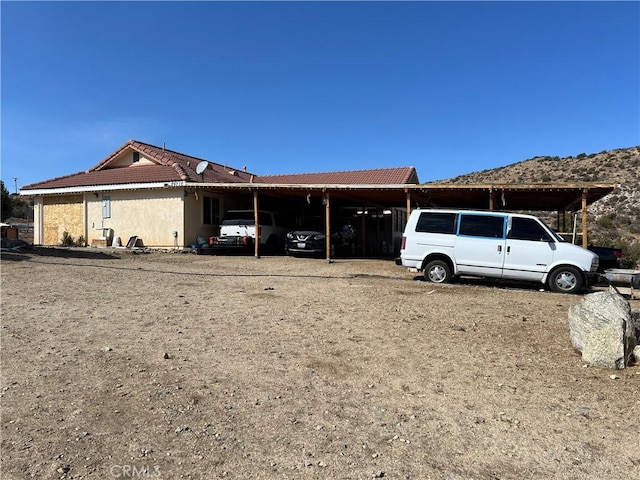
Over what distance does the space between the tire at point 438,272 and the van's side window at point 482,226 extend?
91 centimetres

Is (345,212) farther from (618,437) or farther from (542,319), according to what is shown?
(618,437)

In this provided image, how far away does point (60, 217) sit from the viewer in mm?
23953

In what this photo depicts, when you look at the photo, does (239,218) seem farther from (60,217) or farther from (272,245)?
(60,217)

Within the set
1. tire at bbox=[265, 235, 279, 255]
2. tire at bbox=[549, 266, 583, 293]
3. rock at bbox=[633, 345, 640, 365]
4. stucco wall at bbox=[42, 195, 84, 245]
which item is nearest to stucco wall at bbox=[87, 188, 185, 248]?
stucco wall at bbox=[42, 195, 84, 245]

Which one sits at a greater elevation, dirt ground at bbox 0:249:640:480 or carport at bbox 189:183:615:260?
carport at bbox 189:183:615:260

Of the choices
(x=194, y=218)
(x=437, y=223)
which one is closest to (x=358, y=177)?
(x=194, y=218)

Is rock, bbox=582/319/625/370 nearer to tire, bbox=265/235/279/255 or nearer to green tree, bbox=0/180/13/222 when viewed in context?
tire, bbox=265/235/279/255

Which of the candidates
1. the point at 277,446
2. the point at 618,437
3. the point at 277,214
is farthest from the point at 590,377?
the point at 277,214

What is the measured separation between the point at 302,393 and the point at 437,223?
816cm

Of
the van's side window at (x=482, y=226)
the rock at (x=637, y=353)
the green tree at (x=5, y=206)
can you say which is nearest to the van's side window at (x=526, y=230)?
the van's side window at (x=482, y=226)

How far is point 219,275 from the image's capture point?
12391mm

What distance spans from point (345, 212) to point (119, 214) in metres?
11.3

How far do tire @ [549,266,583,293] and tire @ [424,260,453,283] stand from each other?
2.28 m

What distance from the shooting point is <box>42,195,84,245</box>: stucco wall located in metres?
23.3
